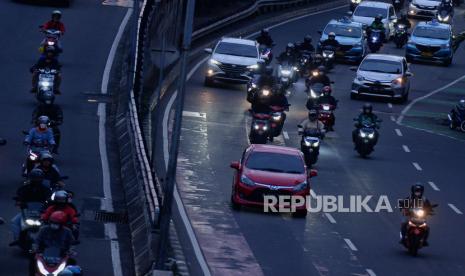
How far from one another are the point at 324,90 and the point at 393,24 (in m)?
31.3

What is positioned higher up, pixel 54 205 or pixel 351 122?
pixel 54 205

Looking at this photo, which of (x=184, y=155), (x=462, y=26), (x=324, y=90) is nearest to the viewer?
(x=184, y=155)

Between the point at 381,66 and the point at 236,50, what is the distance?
5105mm

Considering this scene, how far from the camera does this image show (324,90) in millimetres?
47594

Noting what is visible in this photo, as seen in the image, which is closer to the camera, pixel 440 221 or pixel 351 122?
pixel 440 221

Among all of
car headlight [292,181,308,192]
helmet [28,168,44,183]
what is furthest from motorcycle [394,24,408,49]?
helmet [28,168,44,183]

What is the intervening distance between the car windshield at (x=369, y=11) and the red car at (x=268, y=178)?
4204 centimetres

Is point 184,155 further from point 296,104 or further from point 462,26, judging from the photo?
point 462,26

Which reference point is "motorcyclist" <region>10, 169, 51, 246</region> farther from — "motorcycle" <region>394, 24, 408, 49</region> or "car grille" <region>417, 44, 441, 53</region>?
"motorcycle" <region>394, 24, 408, 49</region>

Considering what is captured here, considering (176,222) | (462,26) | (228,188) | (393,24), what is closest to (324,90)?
(228,188)

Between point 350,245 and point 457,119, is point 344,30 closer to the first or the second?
point 457,119

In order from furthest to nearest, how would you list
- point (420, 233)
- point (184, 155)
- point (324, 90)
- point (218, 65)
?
point (218, 65), point (324, 90), point (184, 155), point (420, 233)

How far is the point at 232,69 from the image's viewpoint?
57.0 m

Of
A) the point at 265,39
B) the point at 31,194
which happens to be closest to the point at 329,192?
the point at 31,194
